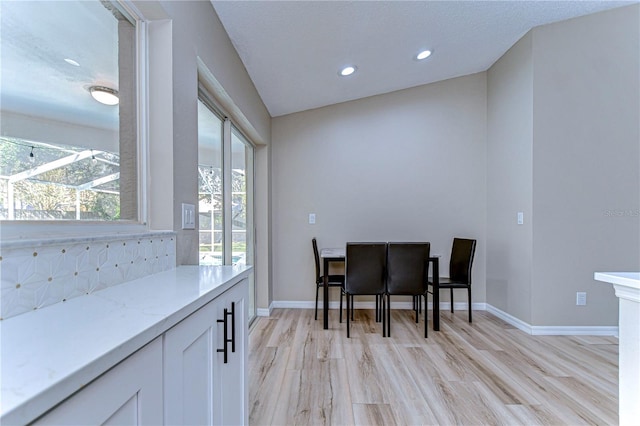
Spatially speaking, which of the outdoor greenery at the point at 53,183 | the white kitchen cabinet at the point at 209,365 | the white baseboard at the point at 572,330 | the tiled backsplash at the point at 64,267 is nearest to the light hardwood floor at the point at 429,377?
the white baseboard at the point at 572,330

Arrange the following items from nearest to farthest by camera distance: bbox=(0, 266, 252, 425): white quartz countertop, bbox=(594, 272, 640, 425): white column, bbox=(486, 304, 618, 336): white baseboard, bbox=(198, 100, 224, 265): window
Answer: bbox=(0, 266, 252, 425): white quartz countertop
bbox=(594, 272, 640, 425): white column
bbox=(198, 100, 224, 265): window
bbox=(486, 304, 618, 336): white baseboard

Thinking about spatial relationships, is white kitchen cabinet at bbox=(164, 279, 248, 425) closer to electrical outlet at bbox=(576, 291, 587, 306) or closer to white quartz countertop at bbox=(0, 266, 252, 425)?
white quartz countertop at bbox=(0, 266, 252, 425)

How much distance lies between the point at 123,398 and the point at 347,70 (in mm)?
3017

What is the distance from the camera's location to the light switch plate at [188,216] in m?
1.43

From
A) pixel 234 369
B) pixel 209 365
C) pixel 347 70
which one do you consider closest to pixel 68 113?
A: pixel 209 365

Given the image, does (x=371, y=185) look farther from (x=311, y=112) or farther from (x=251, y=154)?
(x=251, y=154)

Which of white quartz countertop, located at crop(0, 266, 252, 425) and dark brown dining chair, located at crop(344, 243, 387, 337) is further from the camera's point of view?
dark brown dining chair, located at crop(344, 243, 387, 337)

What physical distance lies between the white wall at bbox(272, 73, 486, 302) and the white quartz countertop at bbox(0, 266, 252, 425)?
2.88 metres

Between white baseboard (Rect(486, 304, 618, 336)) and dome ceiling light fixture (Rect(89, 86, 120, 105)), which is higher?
dome ceiling light fixture (Rect(89, 86, 120, 105))

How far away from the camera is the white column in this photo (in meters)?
1.19

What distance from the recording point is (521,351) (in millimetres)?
2492

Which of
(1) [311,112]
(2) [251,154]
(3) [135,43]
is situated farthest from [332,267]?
(3) [135,43]

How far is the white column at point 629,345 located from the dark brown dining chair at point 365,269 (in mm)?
1745

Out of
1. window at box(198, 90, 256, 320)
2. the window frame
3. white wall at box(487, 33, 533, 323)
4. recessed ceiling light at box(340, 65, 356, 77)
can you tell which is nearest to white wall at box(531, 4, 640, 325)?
white wall at box(487, 33, 533, 323)
